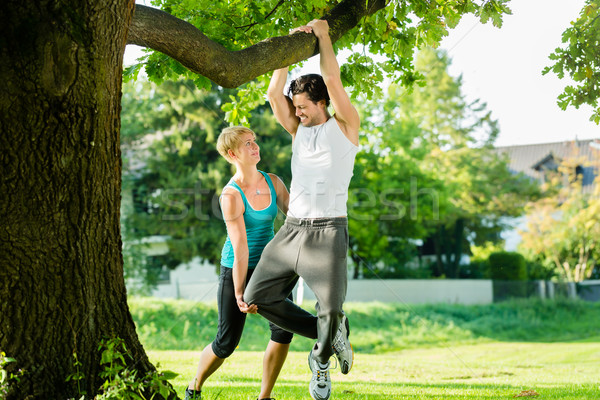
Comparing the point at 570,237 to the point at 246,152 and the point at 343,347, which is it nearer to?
the point at 343,347

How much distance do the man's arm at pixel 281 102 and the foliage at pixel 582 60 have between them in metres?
3.90

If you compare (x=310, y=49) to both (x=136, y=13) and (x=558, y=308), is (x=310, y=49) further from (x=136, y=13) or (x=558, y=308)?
(x=558, y=308)

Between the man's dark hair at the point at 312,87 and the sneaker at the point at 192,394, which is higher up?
the man's dark hair at the point at 312,87

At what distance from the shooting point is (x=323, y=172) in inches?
171

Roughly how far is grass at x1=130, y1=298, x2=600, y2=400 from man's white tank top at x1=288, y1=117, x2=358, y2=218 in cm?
229

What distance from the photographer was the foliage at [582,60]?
709 cm

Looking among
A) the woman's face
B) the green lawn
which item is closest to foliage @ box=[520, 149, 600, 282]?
the green lawn

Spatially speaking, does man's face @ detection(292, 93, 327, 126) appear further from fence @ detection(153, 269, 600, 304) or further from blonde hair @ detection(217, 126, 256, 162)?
fence @ detection(153, 269, 600, 304)

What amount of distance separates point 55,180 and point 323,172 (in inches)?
67.9

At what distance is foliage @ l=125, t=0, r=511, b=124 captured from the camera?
6172 mm

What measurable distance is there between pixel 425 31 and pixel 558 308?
19842mm

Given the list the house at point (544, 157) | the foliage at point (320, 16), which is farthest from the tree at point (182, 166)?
the house at point (544, 157)

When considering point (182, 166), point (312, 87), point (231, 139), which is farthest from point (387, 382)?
point (182, 166)

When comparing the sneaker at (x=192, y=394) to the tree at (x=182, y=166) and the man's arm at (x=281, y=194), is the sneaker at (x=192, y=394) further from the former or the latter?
the tree at (x=182, y=166)
